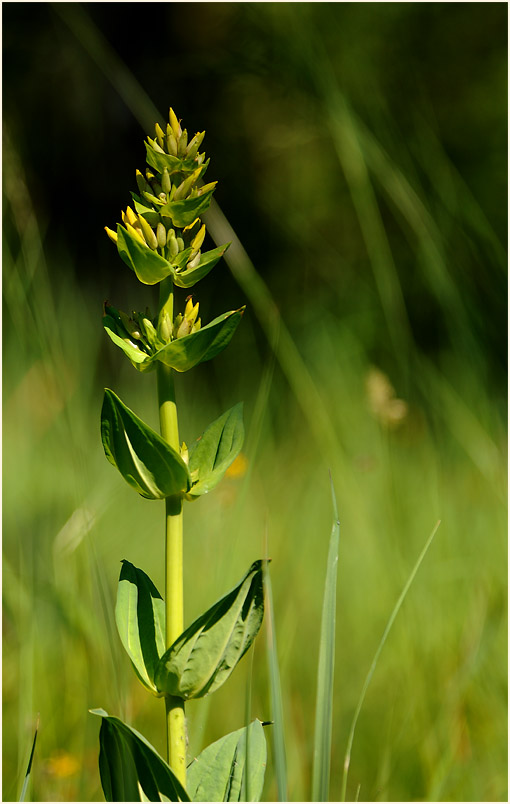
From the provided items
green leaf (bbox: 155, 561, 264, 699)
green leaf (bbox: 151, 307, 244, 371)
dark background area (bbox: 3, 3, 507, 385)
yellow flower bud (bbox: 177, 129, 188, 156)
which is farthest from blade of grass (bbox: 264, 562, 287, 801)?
dark background area (bbox: 3, 3, 507, 385)

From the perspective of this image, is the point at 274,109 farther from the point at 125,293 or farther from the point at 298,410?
the point at 298,410

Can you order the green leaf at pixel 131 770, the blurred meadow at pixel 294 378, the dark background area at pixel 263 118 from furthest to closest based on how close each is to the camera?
the dark background area at pixel 263 118 → the blurred meadow at pixel 294 378 → the green leaf at pixel 131 770

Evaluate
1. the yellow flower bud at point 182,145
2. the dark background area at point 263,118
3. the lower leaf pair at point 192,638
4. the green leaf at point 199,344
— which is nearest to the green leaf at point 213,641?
the lower leaf pair at point 192,638

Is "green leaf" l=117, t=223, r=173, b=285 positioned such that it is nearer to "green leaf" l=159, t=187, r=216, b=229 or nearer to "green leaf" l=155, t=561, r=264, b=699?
"green leaf" l=159, t=187, r=216, b=229

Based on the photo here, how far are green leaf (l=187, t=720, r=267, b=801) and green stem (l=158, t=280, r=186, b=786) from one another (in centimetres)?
4

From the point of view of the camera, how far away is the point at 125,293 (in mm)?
2619

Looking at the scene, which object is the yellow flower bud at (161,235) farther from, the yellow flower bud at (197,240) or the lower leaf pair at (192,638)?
the lower leaf pair at (192,638)

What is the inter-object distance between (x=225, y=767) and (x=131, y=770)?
6cm

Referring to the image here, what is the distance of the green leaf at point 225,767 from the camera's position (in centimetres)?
38

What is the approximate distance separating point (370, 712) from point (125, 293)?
2.01m

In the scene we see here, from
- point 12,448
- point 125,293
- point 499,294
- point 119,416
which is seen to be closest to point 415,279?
point 499,294

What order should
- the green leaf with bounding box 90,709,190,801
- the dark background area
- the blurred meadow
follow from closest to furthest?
the green leaf with bounding box 90,709,190,801 < the blurred meadow < the dark background area

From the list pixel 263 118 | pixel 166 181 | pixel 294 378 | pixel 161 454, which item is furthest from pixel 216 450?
pixel 263 118

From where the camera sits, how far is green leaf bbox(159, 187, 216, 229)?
0.34m
